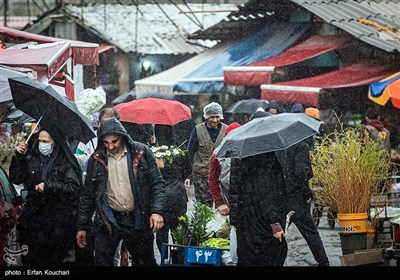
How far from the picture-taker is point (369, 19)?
10.5 m

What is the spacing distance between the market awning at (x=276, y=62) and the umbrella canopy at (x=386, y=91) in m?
Answer: 0.67

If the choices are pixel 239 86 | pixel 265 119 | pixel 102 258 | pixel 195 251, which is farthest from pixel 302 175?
pixel 239 86

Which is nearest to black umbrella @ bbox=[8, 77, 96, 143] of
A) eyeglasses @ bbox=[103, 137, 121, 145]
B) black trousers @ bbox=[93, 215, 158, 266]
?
eyeglasses @ bbox=[103, 137, 121, 145]

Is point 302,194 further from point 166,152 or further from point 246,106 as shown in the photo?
point 246,106

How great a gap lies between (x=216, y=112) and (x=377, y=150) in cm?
170

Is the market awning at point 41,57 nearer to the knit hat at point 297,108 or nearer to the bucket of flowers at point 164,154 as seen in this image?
the bucket of flowers at point 164,154

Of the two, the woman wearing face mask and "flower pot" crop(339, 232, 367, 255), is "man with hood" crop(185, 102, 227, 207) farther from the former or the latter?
the woman wearing face mask

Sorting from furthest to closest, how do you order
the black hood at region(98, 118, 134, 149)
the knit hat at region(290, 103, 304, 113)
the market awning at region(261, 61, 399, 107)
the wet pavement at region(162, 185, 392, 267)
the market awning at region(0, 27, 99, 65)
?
the market awning at region(261, 61, 399, 107)
the knit hat at region(290, 103, 304, 113)
the market awning at region(0, 27, 99, 65)
the wet pavement at region(162, 185, 392, 267)
the black hood at region(98, 118, 134, 149)

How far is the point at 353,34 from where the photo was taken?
416 inches

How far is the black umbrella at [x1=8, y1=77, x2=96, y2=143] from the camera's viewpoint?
8.86 meters

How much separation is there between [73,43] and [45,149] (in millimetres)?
1797

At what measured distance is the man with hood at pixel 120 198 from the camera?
27.8 ft

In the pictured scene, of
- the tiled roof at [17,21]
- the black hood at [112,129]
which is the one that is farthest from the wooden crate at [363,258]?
the tiled roof at [17,21]

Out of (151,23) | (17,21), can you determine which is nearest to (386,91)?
(17,21)
